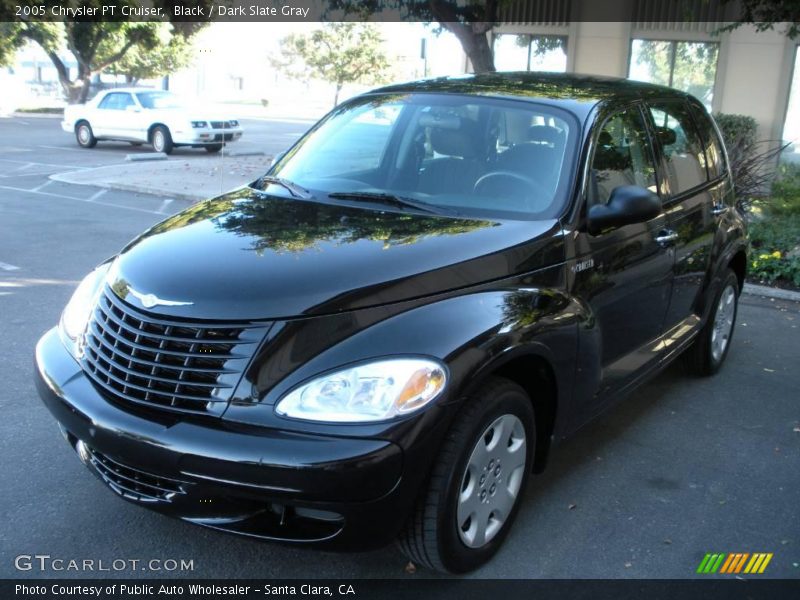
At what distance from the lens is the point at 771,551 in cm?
363

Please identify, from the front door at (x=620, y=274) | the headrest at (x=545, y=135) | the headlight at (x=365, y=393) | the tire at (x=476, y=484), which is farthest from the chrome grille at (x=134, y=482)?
the headrest at (x=545, y=135)

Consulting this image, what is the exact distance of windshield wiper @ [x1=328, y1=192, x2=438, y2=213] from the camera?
155 inches

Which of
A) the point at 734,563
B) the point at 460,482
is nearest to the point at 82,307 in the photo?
the point at 460,482

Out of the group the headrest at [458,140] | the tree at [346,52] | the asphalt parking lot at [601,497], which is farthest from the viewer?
the tree at [346,52]

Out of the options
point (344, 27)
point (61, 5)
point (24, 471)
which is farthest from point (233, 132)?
point (344, 27)

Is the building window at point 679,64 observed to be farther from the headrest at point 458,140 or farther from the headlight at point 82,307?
the headlight at point 82,307

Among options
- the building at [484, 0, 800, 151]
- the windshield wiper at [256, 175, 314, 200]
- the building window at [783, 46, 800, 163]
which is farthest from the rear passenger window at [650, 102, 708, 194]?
the building window at [783, 46, 800, 163]

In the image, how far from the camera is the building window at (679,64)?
649 inches

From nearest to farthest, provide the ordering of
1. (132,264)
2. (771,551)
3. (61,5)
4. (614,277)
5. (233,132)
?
(132,264)
(771,551)
(614,277)
(233,132)
(61,5)

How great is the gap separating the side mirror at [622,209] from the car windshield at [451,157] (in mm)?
174

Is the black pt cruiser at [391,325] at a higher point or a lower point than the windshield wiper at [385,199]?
lower

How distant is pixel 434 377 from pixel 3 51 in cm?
3870

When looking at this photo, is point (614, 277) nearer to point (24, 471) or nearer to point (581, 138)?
point (581, 138)

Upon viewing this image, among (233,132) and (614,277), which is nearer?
(614,277)
